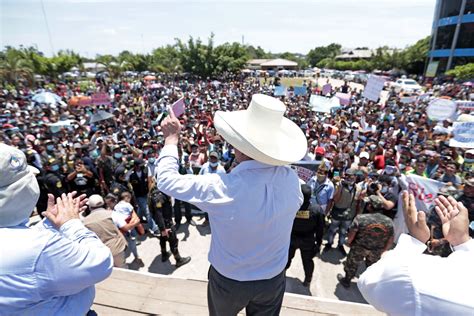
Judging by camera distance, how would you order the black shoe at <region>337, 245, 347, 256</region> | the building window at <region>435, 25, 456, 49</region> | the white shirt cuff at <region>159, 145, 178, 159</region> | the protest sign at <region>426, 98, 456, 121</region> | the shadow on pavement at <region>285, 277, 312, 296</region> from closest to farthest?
the white shirt cuff at <region>159, 145, 178, 159</region>, the shadow on pavement at <region>285, 277, 312, 296</region>, the black shoe at <region>337, 245, 347, 256</region>, the protest sign at <region>426, 98, 456, 121</region>, the building window at <region>435, 25, 456, 49</region>

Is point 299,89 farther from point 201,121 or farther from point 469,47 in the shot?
point 469,47

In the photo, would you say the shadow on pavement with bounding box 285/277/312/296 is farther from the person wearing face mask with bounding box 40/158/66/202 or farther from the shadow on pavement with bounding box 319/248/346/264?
the person wearing face mask with bounding box 40/158/66/202

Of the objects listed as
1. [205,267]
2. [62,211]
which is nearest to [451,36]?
[205,267]

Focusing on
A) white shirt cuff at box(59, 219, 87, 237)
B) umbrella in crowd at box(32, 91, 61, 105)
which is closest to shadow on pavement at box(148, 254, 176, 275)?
white shirt cuff at box(59, 219, 87, 237)

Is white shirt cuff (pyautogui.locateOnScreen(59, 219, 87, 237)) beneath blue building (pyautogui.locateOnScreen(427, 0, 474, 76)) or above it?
beneath

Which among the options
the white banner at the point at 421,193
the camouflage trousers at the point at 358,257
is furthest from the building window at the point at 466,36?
the camouflage trousers at the point at 358,257

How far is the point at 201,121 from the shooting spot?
12.9 meters

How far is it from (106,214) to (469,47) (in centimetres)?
5186

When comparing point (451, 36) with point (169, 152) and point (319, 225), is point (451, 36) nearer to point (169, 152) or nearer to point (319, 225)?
point (319, 225)

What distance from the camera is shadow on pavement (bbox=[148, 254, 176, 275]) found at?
188 inches

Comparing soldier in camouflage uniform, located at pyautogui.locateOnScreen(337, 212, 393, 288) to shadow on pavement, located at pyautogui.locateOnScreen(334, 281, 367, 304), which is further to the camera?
shadow on pavement, located at pyautogui.locateOnScreen(334, 281, 367, 304)

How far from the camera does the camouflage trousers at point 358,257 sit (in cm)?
397

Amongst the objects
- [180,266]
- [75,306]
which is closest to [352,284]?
[180,266]

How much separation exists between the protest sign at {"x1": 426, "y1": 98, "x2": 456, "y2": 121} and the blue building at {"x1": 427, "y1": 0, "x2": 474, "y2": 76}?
127ft
